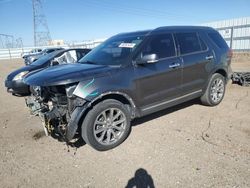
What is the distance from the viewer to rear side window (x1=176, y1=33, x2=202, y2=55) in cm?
463

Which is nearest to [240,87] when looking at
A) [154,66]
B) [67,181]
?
[154,66]

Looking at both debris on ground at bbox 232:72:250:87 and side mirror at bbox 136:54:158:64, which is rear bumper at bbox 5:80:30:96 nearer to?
side mirror at bbox 136:54:158:64

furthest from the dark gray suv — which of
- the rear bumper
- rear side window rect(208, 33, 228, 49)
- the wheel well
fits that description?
the rear bumper

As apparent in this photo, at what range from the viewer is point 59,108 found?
358 cm

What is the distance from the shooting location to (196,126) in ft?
14.5

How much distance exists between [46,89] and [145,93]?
5.81ft

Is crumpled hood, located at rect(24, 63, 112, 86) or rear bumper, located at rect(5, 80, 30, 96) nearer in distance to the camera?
crumpled hood, located at rect(24, 63, 112, 86)

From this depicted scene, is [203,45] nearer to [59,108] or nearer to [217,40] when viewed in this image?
[217,40]

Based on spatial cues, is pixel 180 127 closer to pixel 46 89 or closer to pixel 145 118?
pixel 145 118

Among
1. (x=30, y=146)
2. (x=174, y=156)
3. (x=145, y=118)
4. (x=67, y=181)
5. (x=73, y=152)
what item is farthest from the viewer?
(x=145, y=118)

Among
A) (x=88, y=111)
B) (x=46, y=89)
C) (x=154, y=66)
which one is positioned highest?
(x=154, y=66)

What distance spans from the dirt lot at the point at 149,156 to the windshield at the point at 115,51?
4.84 ft

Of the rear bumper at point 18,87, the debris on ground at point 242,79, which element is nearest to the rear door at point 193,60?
the debris on ground at point 242,79

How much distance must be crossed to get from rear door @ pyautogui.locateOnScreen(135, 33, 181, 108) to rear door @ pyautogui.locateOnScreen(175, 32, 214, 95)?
205 mm
